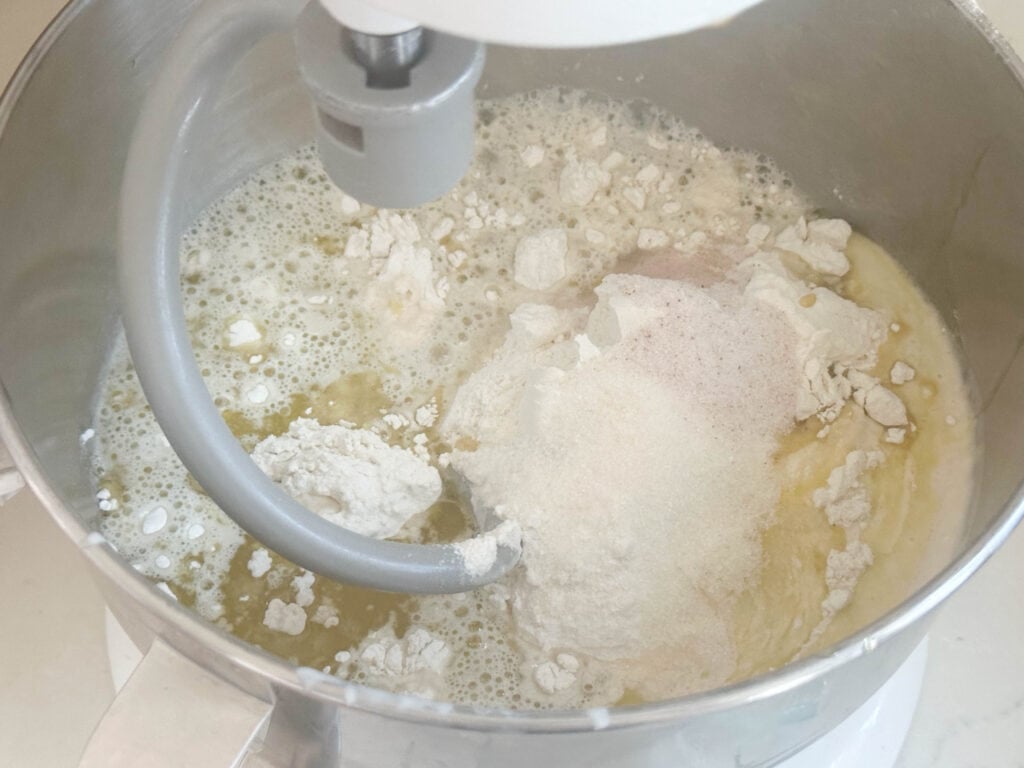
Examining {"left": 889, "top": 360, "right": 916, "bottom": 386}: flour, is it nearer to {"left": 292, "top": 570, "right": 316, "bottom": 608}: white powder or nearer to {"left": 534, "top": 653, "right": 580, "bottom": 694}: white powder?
{"left": 534, "top": 653, "right": 580, "bottom": 694}: white powder

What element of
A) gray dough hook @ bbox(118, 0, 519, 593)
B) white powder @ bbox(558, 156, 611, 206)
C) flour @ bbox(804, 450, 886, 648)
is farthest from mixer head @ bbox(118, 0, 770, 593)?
white powder @ bbox(558, 156, 611, 206)

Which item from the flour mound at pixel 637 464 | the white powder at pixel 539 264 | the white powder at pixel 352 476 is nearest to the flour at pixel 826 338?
the flour mound at pixel 637 464

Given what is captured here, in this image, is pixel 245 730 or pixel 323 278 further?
pixel 323 278

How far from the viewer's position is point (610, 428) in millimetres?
597

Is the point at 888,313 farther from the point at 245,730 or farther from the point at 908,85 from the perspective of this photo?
the point at 245,730

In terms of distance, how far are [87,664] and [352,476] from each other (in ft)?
0.59

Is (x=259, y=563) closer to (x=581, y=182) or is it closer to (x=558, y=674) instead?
(x=558, y=674)

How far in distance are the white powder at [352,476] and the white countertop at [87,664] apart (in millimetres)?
135

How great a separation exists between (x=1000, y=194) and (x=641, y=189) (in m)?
0.24

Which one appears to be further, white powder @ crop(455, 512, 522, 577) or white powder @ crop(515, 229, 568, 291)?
white powder @ crop(515, 229, 568, 291)

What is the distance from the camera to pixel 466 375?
0.68 metres

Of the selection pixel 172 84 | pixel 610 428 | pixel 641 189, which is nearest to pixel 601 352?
pixel 610 428

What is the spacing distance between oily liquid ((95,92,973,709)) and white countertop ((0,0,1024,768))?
5 cm

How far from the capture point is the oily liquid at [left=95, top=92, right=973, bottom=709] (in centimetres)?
59
